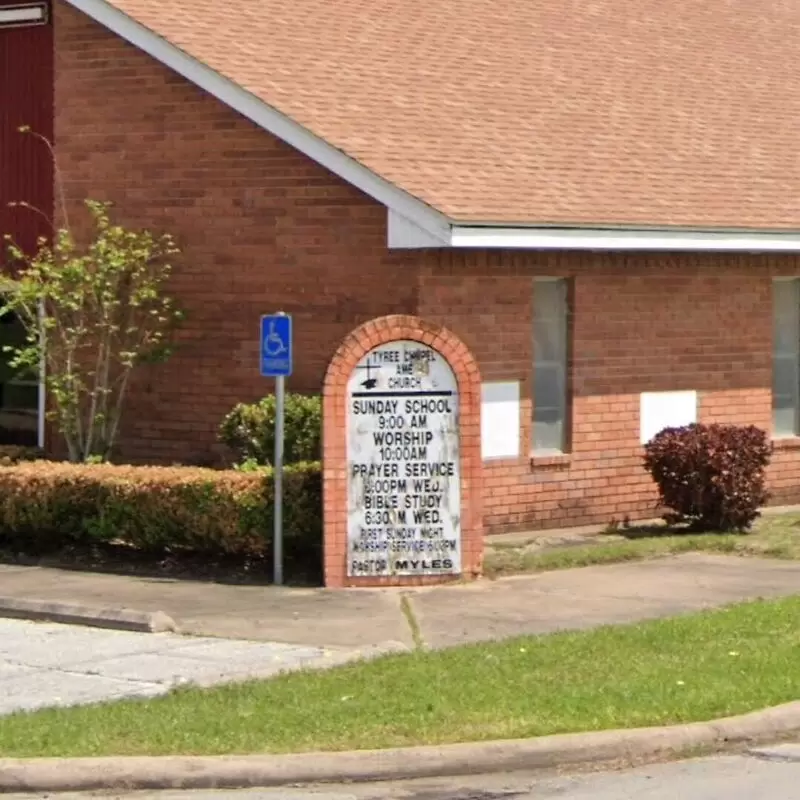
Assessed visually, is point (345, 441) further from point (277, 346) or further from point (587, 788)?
point (587, 788)

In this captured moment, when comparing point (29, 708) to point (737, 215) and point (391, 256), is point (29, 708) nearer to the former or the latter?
point (391, 256)

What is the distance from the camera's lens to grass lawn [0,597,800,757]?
910cm

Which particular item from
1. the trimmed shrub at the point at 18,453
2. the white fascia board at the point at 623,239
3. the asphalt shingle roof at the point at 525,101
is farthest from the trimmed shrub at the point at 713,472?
the trimmed shrub at the point at 18,453

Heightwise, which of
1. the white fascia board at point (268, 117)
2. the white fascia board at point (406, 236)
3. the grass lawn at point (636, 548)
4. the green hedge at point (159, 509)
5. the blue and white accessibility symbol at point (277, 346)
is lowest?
the grass lawn at point (636, 548)

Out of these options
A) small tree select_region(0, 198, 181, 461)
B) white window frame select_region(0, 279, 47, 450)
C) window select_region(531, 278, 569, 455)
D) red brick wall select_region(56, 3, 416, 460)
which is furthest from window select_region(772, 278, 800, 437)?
white window frame select_region(0, 279, 47, 450)

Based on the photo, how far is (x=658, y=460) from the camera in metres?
17.5

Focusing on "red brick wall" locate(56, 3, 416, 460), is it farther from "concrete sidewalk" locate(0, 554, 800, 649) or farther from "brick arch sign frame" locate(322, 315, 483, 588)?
"concrete sidewalk" locate(0, 554, 800, 649)

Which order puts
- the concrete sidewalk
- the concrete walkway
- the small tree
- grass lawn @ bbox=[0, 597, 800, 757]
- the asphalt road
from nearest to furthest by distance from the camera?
the asphalt road < grass lawn @ bbox=[0, 597, 800, 757] < the concrete walkway < the concrete sidewalk < the small tree

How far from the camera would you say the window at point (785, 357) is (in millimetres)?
20000

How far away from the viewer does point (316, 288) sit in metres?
16.8

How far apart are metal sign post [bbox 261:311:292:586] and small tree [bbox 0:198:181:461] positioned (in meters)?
2.81

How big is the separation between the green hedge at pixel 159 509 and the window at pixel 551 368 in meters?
3.21

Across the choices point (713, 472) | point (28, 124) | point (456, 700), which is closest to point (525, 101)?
point (713, 472)

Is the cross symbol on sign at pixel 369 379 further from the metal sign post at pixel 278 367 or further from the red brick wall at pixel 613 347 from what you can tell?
the red brick wall at pixel 613 347
